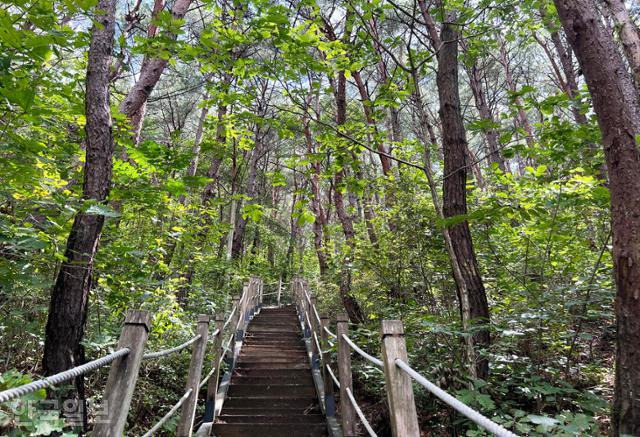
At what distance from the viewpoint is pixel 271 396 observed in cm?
537

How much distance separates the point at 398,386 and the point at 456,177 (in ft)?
9.11

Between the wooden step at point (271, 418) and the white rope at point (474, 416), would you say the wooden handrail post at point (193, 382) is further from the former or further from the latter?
the white rope at point (474, 416)

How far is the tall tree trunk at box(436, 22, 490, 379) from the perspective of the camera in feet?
12.5

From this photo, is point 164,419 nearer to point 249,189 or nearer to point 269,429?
point 269,429

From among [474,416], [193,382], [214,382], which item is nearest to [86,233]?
[193,382]

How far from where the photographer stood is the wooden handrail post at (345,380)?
3.38 m

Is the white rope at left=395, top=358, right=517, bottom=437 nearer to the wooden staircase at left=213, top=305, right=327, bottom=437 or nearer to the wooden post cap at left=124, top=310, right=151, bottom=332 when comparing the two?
the wooden post cap at left=124, top=310, right=151, bottom=332

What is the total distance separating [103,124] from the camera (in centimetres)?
309

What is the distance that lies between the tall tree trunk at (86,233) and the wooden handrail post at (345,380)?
86.8 inches

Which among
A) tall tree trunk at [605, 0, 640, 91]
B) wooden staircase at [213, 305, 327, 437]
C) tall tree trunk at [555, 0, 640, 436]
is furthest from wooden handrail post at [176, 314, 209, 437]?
tall tree trunk at [605, 0, 640, 91]

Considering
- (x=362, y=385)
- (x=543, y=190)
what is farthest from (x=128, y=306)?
(x=543, y=190)

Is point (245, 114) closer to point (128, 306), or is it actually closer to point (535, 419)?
point (128, 306)

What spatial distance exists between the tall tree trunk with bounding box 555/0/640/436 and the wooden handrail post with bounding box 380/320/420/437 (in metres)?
1.32

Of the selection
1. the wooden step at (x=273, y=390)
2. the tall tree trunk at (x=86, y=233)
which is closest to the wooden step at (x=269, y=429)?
the wooden step at (x=273, y=390)
